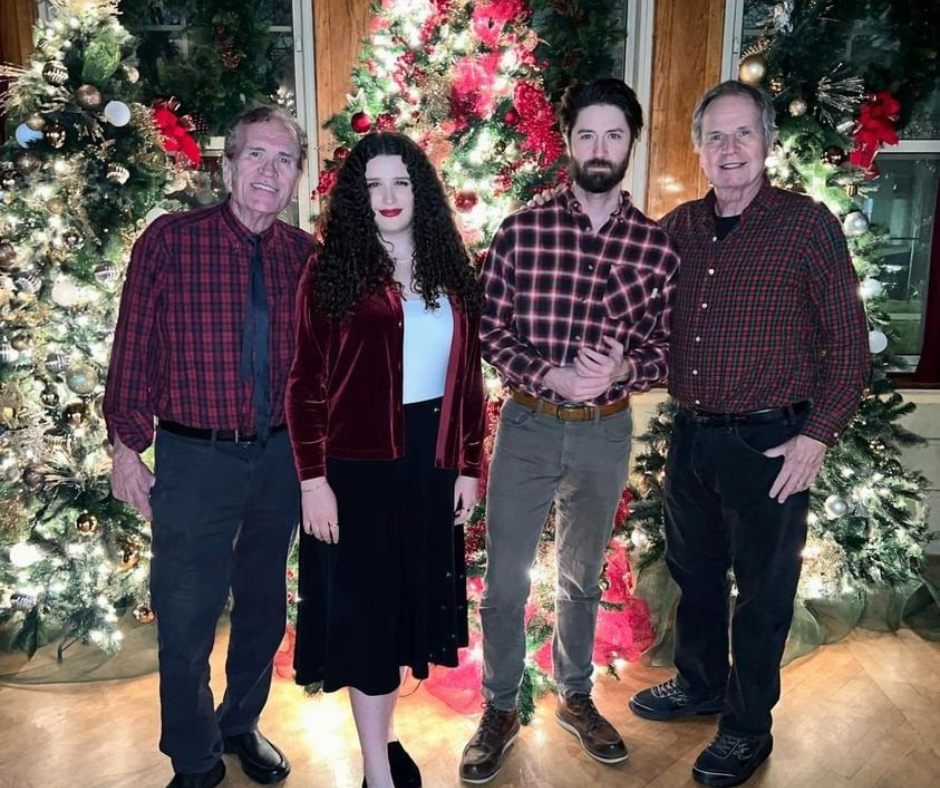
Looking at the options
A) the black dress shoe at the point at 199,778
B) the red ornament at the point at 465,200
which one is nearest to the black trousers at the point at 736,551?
the red ornament at the point at 465,200

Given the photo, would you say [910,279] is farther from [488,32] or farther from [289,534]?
[289,534]

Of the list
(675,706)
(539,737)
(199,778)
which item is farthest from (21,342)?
(675,706)

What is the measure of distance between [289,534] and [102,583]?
1085mm

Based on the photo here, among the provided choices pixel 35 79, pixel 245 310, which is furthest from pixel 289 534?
pixel 35 79

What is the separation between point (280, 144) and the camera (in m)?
2.00

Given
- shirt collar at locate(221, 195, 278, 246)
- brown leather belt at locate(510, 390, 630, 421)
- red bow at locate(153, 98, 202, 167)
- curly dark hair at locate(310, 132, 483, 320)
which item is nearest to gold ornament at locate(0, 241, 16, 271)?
red bow at locate(153, 98, 202, 167)

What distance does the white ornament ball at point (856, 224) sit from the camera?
285cm

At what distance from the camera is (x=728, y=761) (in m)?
2.25

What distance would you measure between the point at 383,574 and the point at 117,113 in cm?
172

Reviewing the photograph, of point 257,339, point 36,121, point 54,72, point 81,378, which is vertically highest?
point 54,72

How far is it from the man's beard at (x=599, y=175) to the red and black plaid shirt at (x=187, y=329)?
817 millimetres

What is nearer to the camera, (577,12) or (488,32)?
(488,32)

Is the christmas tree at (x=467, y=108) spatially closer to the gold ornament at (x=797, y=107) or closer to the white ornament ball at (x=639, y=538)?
the white ornament ball at (x=639, y=538)

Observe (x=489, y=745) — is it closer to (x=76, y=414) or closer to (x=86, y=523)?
(x=86, y=523)
